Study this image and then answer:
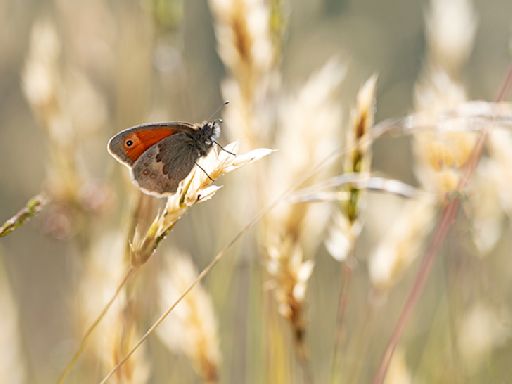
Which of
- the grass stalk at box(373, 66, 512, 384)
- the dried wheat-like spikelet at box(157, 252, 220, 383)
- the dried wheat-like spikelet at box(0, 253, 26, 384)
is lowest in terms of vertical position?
the dried wheat-like spikelet at box(0, 253, 26, 384)

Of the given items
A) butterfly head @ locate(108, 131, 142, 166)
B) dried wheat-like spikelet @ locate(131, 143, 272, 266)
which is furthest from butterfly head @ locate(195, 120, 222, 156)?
dried wheat-like spikelet @ locate(131, 143, 272, 266)

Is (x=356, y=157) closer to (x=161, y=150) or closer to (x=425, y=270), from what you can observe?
(x=425, y=270)

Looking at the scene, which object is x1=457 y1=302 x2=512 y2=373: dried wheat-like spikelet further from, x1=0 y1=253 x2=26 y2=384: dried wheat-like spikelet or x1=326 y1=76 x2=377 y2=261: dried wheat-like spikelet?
x1=0 y1=253 x2=26 y2=384: dried wheat-like spikelet

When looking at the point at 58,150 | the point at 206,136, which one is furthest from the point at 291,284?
the point at 58,150

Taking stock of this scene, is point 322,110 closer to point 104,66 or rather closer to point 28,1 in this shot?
point 104,66

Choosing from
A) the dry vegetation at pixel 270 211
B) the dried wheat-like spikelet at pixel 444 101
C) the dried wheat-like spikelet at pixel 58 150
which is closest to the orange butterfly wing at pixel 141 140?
the dry vegetation at pixel 270 211

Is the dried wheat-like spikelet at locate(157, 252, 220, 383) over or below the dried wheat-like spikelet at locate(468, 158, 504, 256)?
below
